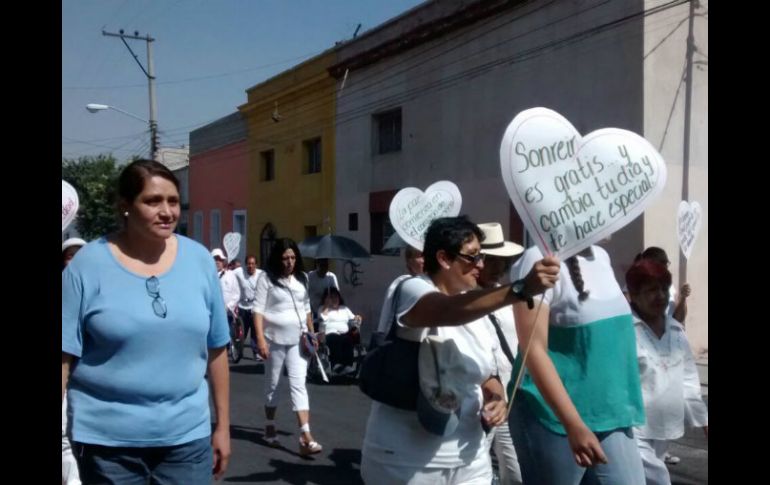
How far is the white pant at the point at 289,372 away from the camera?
Answer: 7.65m

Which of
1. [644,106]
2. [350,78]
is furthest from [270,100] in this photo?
[644,106]

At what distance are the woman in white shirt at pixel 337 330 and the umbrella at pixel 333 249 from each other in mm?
2713

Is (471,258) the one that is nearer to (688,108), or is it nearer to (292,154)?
(688,108)

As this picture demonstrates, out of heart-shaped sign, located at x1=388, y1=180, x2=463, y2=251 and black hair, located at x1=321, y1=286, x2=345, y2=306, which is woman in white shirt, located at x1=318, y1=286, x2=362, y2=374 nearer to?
black hair, located at x1=321, y1=286, x2=345, y2=306

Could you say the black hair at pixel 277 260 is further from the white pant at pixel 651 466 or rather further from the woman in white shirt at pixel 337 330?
the woman in white shirt at pixel 337 330

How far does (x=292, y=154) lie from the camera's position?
81.8ft

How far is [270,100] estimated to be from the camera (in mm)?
25984

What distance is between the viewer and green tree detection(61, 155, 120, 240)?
1580 inches

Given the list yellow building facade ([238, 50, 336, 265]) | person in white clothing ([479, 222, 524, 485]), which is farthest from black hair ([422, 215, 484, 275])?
yellow building facade ([238, 50, 336, 265])

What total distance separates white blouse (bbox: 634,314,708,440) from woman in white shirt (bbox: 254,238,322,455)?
3642 mm

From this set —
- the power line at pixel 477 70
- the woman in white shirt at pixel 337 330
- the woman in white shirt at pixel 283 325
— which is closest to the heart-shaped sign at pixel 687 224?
the woman in white shirt at pixel 283 325
